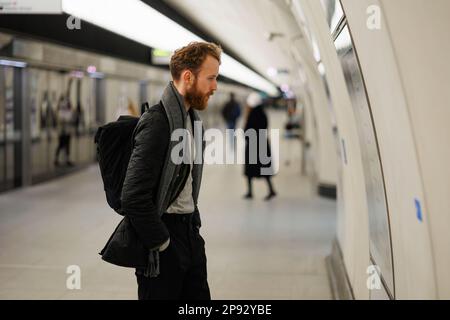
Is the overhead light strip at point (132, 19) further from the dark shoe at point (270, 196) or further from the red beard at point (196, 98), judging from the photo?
the red beard at point (196, 98)

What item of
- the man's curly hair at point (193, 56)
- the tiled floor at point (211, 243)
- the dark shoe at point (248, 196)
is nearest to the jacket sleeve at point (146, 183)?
the man's curly hair at point (193, 56)

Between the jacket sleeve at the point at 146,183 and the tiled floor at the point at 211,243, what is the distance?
2.87 m

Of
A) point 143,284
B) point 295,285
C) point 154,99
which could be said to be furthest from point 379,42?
point 154,99

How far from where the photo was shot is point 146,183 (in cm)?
256

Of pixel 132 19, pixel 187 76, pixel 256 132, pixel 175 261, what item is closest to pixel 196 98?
pixel 187 76

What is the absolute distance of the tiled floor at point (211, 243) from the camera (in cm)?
563

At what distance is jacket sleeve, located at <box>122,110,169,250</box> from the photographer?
2.55 m

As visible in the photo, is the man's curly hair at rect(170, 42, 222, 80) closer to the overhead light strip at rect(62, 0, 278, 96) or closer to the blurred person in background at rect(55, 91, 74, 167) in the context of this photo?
the overhead light strip at rect(62, 0, 278, 96)

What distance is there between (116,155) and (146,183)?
219 mm

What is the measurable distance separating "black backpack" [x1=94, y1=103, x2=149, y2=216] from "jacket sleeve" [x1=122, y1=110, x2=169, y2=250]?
0.11m

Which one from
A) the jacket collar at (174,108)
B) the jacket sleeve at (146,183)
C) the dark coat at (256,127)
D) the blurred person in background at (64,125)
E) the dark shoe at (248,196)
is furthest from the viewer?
the blurred person in background at (64,125)

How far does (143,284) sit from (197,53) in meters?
0.89

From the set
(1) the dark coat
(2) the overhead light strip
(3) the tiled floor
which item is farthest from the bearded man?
(1) the dark coat
